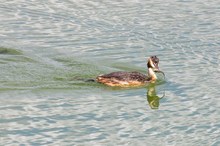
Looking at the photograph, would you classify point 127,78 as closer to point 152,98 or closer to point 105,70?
point 152,98

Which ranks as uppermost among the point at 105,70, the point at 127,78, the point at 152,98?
the point at 105,70

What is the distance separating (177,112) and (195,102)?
75 cm

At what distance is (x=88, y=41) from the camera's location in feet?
66.9

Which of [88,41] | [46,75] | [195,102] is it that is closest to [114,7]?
[88,41]

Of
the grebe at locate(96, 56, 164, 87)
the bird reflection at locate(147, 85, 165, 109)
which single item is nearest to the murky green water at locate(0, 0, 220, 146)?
the bird reflection at locate(147, 85, 165, 109)

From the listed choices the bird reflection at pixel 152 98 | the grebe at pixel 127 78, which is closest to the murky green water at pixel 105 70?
the bird reflection at pixel 152 98

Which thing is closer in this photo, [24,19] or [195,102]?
[195,102]

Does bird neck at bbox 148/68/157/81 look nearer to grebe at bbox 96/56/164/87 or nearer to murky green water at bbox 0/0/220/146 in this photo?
grebe at bbox 96/56/164/87

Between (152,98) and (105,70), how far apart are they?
2.27 meters

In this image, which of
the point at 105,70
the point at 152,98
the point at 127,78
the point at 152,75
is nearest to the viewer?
the point at 152,98

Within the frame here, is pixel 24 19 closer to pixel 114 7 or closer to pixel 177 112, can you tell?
pixel 114 7

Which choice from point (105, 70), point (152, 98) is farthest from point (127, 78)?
point (105, 70)

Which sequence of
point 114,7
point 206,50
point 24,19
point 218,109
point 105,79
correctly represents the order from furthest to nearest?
point 114,7
point 24,19
point 206,50
point 105,79
point 218,109

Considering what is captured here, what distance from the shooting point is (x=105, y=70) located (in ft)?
60.7
